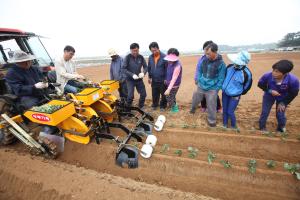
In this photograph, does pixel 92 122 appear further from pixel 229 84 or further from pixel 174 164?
pixel 229 84

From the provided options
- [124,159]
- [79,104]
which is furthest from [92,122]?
[124,159]

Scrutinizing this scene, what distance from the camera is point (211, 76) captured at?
3.96 meters

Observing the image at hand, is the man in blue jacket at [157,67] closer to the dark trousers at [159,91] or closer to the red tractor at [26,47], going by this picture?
the dark trousers at [159,91]

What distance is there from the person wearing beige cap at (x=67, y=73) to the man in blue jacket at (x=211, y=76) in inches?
110

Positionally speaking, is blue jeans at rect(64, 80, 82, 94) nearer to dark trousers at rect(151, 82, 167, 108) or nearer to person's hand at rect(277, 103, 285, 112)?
dark trousers at rect(151, 82, 167, 108)

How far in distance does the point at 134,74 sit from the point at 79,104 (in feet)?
5.78

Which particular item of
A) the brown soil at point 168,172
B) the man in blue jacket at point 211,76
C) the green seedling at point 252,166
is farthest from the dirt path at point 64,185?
the man in blue jacket at point 211,76

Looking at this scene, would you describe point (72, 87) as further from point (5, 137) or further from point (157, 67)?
point (157, 67)

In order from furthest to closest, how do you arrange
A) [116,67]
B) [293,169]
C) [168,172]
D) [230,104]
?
1. [116,67]
2. [230,104]
3. [168,172]
4. [293,169]

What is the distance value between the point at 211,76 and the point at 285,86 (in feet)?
4.43

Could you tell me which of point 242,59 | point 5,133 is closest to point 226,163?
point 242,59

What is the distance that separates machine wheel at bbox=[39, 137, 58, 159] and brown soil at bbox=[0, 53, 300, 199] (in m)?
0.14

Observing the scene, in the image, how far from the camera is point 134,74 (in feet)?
15.7

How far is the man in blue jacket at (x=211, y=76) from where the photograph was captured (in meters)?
3.78
